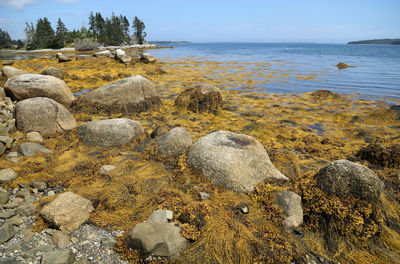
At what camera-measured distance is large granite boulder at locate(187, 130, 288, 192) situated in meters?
5.17

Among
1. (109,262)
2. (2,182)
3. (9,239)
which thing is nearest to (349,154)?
(109,262)

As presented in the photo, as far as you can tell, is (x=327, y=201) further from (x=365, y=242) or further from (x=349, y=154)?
(x=349, y=154)

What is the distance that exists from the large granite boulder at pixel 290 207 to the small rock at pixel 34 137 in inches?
292

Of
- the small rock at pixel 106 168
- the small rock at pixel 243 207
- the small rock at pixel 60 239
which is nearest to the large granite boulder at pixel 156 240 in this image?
the small rock at pixel 60 239

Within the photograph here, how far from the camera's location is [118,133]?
7.29 metres

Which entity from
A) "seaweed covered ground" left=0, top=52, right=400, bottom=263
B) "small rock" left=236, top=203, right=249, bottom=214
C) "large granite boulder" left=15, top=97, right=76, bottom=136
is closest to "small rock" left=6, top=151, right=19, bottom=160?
"seaweed covered ground" left=0, top=52, right=400, bottom=263

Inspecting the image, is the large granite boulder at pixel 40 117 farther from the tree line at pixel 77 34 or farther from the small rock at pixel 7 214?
the tree line at pixel 77 34

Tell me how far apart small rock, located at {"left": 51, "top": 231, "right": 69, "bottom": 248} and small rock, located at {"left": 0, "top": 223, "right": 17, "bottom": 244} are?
2.02ft

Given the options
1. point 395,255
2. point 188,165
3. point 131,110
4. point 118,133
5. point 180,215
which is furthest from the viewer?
point 131,110

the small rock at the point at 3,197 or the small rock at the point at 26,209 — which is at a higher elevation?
the small rock at the point at 3,197

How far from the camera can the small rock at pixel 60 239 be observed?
3.48 metres

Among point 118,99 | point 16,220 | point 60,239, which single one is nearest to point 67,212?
point 60,239

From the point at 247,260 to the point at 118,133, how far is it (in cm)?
552

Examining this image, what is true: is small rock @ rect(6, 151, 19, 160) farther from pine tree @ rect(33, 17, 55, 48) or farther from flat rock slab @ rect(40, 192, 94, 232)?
A: pine tree @ rect(33, 17, 55, 48)
